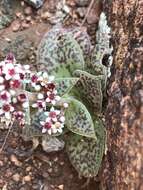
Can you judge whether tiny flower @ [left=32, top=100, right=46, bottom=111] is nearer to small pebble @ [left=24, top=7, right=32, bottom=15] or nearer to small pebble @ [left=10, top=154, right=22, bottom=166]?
small pebble @ [left=10, top=154, right=22, bottom=166]

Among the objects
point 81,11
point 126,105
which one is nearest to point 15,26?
point 81,11

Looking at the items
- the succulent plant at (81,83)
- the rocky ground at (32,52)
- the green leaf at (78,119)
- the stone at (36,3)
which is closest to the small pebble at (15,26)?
the rocky ground at (32,52)

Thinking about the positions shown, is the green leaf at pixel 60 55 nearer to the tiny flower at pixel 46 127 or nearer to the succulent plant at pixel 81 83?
the succulent plant at pixel 81 83

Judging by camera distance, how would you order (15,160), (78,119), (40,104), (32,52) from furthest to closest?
1. (32,52)
2. (15,160)
3. (78,119)
4. (40,104)

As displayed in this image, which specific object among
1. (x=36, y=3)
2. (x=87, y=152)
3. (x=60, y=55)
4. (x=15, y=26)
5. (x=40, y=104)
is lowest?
(x=87, y=152)

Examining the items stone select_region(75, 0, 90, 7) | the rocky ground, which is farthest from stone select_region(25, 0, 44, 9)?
stone select_region(75, 0, 90, 7)

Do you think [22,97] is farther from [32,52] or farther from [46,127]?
[32,52]
